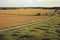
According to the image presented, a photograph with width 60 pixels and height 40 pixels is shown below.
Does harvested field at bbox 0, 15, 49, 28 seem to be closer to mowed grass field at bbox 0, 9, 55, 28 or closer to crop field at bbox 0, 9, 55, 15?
mowed grass field at bbox 0, 9, 55, 28

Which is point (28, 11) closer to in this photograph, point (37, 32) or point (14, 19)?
point (14, 19)

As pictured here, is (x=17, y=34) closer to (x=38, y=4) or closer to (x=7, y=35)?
(x=7, y=35)

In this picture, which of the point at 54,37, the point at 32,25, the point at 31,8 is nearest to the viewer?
the point at 54,37

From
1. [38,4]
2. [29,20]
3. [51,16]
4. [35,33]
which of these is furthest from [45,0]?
[35,33]

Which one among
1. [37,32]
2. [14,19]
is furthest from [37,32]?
[14,19]

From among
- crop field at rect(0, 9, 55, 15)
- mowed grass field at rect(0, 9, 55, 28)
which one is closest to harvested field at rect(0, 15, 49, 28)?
mowed grass field at rect(0, 9, 55, 28)

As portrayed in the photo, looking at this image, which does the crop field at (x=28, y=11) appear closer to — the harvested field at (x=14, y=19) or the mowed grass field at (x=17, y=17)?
the mowed grass field at (x=17, y=17)

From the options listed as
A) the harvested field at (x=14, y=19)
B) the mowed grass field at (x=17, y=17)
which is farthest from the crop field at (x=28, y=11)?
the harvested field at (x=14, y=19)

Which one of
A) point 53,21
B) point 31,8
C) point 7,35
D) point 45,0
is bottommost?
point 7,35
